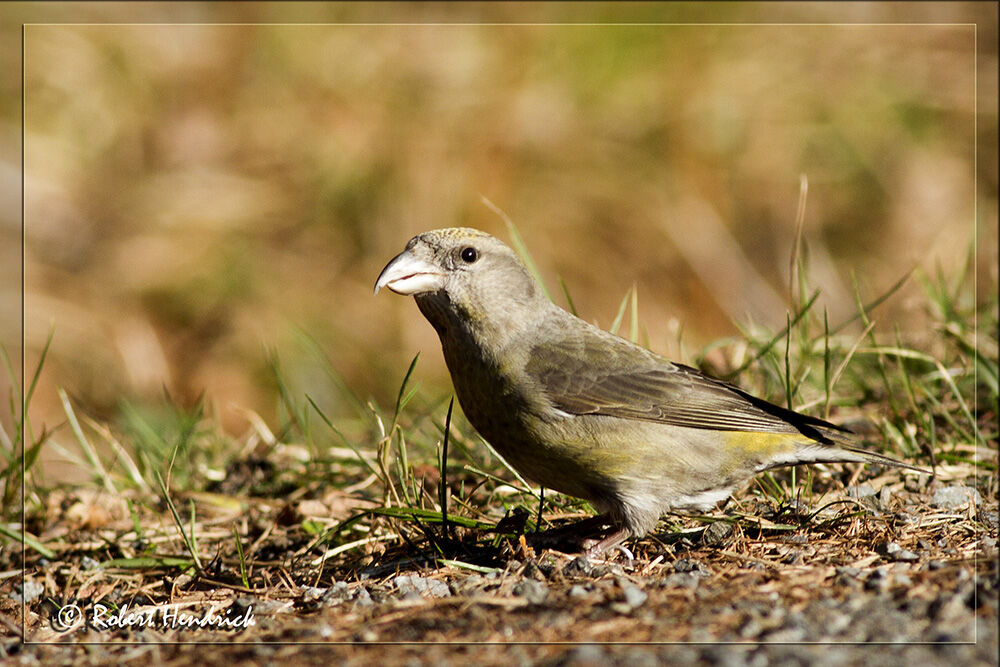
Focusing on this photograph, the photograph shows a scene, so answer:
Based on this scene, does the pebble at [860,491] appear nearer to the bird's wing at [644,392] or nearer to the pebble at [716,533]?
the bird's wing at [644,392]

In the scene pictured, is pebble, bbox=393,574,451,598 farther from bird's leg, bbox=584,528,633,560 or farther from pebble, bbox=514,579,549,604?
bird's leg, bbox=584,528,633,560

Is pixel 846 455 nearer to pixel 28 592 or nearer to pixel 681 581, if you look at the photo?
pixel 681 581

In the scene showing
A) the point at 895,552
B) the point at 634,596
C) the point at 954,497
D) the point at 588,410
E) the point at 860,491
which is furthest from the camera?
the point at 860,491

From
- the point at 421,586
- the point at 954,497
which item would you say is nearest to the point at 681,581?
the point at 421,586

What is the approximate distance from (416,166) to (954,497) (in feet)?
22.1

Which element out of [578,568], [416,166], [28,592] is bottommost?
[28,592]

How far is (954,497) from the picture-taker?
4.49 metres

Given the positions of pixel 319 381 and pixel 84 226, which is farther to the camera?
pixel 84 226

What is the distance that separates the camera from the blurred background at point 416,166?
998 centimetres

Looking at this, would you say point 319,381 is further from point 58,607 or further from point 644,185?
point 58,607

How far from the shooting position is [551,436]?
13.9 feet

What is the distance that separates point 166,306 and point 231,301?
0.62 m

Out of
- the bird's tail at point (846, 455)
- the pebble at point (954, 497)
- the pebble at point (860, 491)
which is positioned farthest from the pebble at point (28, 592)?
the pebble at point (954, 497)

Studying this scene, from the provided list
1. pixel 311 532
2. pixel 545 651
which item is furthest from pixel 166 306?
pixel 545 651
